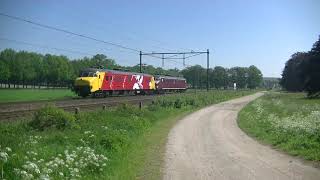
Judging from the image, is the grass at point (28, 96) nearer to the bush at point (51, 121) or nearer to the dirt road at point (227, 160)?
the bush at point (51, 121)

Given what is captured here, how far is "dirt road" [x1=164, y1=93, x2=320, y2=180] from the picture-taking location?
13.1m

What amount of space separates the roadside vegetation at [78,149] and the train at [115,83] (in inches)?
1078

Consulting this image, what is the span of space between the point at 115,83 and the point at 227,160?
46159 millimetres

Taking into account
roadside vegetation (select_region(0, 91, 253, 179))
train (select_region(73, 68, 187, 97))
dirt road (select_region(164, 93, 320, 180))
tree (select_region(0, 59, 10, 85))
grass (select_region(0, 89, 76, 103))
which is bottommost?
dirt road (select_region(164, 93, 320, 180))

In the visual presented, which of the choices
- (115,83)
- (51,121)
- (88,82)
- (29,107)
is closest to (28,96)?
(115,83)

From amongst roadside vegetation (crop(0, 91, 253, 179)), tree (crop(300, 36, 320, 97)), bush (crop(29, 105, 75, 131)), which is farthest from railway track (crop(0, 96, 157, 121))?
tree (crop(300, 36, 320, 97))

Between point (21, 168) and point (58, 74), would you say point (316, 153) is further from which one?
point (58, 74)

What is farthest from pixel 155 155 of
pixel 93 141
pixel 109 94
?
pixel 109 94

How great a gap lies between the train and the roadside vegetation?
89.8 feet

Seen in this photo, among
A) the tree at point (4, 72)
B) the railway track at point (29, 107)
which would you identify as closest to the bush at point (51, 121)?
the railway track at point (29, 107)

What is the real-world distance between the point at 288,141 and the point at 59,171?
11.8m

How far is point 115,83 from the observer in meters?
61.1

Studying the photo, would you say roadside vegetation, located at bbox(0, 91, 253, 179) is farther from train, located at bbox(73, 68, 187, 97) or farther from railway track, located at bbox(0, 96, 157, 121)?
train, located at bbox(73, 68, 187, 97)

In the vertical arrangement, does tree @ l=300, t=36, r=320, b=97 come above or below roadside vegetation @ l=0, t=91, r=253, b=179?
above
